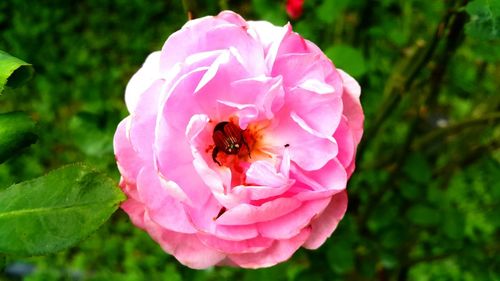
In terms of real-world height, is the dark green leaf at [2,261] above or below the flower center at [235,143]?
above

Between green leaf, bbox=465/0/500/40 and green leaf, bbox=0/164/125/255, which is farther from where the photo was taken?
green leaf, bbox=465/0/500/40

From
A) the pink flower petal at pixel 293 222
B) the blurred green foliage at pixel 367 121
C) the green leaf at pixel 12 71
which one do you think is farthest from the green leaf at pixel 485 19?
the green leaf at pixel 12 71

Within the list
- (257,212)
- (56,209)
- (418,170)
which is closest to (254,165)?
(257,212)

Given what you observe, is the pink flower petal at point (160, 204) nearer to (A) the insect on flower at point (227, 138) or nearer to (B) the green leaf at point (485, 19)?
(A) the insect on flower at point (227, 138)

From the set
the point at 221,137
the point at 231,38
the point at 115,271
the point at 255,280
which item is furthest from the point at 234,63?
the point at 115,271

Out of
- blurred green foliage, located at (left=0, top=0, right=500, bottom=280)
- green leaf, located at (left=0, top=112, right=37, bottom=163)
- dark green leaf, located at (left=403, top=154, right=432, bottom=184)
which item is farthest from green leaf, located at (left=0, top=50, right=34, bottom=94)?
dark green leaf, located at (left=403, top=154, right=432, bottom=184)

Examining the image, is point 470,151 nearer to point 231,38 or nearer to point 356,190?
point 356,190

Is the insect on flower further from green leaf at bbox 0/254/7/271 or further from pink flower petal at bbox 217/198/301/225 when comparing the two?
green leaf at bbox 0/254/7/271
